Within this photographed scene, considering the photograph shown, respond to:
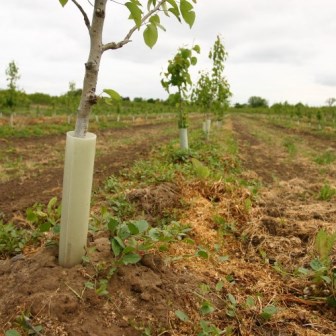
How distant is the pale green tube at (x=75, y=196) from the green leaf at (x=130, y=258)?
0.95 feet

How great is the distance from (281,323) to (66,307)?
1446 millimetres

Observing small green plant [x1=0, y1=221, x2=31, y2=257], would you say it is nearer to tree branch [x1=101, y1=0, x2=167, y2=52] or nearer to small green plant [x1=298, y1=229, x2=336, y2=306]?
tree branch [x1=101, y1=0, x2=167, y2=52]

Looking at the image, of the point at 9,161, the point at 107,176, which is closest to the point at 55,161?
the point at 9,161

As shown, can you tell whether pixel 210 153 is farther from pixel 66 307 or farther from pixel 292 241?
pixel 66 307

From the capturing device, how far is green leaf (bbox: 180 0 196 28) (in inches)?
78.3

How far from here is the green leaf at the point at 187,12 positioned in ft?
6.53

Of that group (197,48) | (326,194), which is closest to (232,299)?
(326,194)

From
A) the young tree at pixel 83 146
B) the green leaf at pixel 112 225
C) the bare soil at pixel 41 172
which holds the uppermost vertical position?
the young tree at pixel 83 146

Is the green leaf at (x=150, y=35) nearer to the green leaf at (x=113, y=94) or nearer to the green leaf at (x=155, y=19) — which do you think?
the green leaf at (x=155, y=19)

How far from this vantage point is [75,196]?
232 centimetres

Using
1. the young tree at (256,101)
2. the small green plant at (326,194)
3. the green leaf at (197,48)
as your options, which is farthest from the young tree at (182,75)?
the young tree at (256,101)

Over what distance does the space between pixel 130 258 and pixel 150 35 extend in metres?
1.43

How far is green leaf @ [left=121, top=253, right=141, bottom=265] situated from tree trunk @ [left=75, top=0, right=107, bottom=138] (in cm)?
86

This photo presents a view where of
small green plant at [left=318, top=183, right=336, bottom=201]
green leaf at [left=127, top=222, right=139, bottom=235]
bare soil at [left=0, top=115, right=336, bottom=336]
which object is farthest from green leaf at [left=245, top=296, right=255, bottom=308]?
small green plant at [left=318, top=183, right=336, bottom=201]
